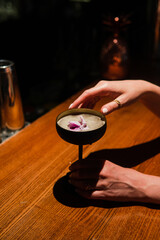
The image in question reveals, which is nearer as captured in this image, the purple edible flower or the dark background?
the purple edible flower

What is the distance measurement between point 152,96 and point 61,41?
113 inches

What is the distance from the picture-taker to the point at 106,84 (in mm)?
1289

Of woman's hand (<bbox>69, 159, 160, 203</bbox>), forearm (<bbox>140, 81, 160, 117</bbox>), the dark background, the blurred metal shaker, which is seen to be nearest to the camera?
woman's hand (<bbox>69, 159, 160, 203</bbox>)

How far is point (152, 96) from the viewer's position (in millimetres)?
1473

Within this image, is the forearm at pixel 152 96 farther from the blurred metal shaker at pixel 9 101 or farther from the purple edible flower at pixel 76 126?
the blurred metal shaker at pixel 9 101

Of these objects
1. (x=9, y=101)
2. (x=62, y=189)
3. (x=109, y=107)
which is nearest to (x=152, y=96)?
(x=109, y=107)

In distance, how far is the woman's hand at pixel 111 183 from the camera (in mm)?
1088

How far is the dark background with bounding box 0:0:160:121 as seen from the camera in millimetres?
3131

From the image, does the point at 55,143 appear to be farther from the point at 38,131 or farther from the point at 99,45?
the point at 99,45


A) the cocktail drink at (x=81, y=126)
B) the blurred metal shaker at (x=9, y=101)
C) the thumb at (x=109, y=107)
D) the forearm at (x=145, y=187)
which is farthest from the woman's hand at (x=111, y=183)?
the blurred metal shaker at (x=9, y=101)

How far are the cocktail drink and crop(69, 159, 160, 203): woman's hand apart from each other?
123 mm

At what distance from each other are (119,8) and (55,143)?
2.32 m

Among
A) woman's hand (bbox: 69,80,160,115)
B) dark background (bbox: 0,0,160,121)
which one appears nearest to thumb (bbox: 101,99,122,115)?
woman's hand (bbox: 69,80,160,115)

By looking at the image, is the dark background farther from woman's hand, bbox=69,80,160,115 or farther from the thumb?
the thumb
